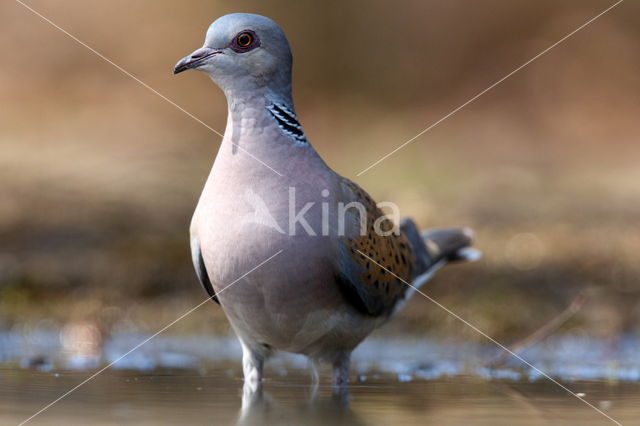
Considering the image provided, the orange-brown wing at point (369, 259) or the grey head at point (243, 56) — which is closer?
the grey head at point (243, 56)

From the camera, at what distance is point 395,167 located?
43.5 ft

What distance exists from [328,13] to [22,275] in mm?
8344

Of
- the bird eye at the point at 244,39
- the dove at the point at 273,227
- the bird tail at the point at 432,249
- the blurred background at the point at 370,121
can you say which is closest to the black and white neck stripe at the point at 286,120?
the dove at the point at 273,227

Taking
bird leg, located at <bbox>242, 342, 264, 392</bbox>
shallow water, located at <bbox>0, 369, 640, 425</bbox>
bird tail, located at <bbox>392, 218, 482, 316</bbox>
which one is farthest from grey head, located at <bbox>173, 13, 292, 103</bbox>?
bird tail, located at <bbox>392, 218, 482, 316</bbox>

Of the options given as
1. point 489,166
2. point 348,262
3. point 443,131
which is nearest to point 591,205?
point 489,166

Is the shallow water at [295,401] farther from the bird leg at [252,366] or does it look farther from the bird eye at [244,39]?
the bird eye at [244,39]

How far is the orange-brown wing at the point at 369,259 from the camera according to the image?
536 cm

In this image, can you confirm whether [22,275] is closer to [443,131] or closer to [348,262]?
[348,262]

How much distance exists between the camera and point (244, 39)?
17.2 ft

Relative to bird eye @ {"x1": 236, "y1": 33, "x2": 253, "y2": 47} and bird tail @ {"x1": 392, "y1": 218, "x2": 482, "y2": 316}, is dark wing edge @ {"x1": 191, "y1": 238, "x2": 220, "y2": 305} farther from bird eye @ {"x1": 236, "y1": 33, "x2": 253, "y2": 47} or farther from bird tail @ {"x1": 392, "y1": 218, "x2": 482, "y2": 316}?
bird tail @ {"x1": 392, "y1": 218, "x2": 482, "y2": 316}

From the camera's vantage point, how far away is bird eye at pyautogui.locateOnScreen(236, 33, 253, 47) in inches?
206

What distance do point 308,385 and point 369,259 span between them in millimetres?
735

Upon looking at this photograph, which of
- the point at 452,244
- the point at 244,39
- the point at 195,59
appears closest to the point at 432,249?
the point at 452,244

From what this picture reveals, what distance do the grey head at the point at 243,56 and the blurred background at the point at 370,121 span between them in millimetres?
3668
